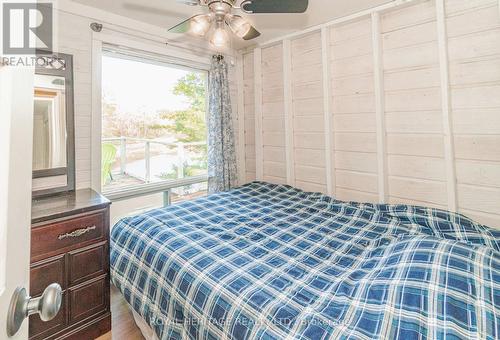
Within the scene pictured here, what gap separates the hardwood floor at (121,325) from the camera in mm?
1704

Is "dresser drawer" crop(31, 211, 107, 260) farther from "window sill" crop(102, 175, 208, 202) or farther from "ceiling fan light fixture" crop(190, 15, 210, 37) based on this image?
"ceiling fan light fixture" crop(190, 15, 210, 37)

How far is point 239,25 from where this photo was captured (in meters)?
1.67

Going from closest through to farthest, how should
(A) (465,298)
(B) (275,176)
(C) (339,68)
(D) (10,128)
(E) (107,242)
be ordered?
(D) (10,128) → (A) (465,298) → (E) (107,242) → (C) (339,68) → (B) (275,176)

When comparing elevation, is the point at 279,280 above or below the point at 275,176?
below

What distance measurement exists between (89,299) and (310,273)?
1.50 metres

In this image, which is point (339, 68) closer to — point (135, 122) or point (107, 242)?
point (135, 122)

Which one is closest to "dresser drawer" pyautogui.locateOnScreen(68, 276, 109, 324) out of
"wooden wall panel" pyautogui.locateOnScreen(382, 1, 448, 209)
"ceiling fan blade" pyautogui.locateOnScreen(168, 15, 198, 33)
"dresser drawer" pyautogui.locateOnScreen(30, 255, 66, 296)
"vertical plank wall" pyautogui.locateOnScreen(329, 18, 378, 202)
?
"dresser drawer" pyautogui.locateOnScreen(30, 255, 66, 296)

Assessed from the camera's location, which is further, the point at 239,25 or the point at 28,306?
the point at 239,25

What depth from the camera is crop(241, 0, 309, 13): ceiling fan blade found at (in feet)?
4.68

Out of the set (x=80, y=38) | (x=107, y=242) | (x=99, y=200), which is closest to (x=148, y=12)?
(x=80, y=38)

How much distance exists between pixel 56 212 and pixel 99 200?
0.97 feet

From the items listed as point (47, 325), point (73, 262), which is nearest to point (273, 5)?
point (73, 262)

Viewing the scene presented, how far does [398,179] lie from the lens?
221 centimetres

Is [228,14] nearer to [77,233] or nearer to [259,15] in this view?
[259,15]
